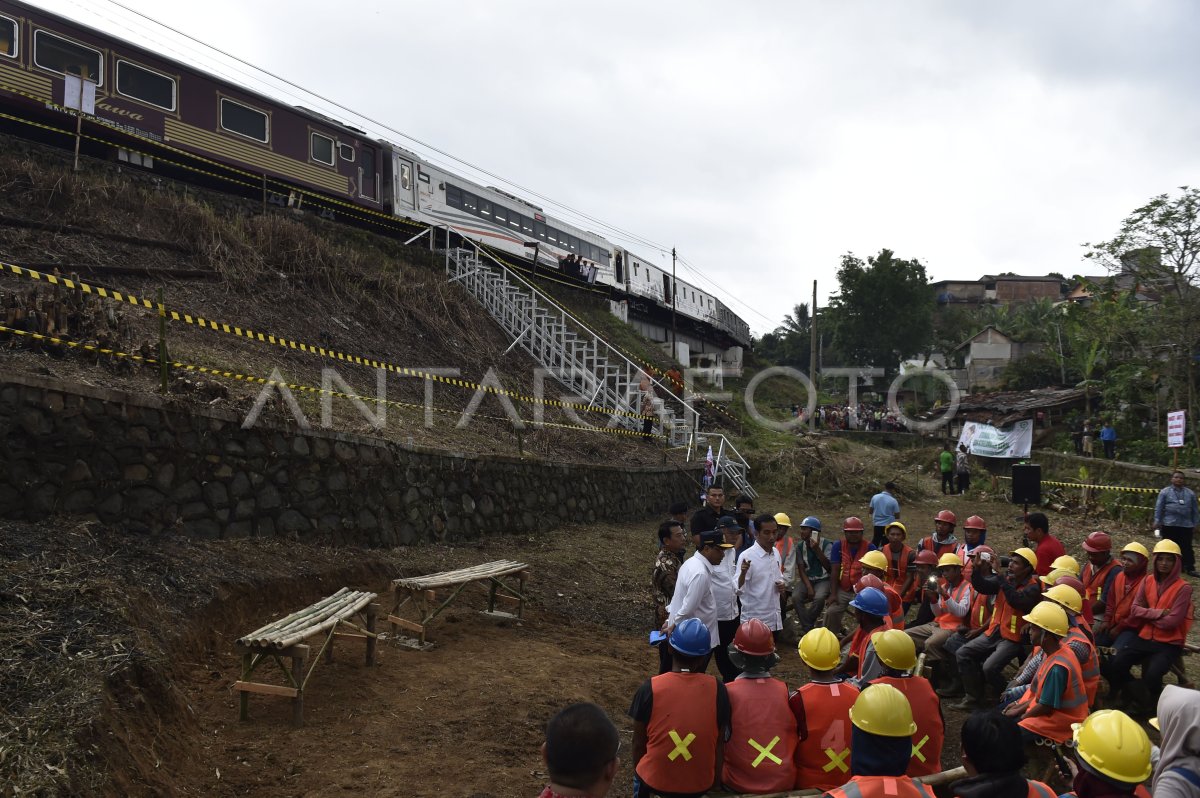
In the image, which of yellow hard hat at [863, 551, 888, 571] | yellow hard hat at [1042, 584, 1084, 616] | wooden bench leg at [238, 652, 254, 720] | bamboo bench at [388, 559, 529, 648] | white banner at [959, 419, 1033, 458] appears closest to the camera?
wooden bench leg at [238, 652, 254, 720]

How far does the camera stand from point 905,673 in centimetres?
400

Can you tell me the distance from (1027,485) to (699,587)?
29.8ft

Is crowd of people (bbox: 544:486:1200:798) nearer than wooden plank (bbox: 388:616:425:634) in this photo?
Yes

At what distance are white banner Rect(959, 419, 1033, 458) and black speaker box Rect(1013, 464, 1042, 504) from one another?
12.1 metres

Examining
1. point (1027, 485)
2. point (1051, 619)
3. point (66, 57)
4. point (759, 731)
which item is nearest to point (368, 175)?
point (66, 57)

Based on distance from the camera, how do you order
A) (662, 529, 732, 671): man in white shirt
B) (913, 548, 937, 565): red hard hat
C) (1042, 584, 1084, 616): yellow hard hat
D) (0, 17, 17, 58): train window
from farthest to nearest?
(0, 17, 17, 58): train window
(913, 548, 937, 565): red hard hat
(662, 529, 732, 671): man in white shirt
(1042, 584, 1084, 616): yellow hard hat

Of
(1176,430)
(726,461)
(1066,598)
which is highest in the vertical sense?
(1176,430)

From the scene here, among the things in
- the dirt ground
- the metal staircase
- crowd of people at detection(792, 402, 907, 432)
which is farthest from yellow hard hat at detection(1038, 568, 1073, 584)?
crowd of people at detection(792, 402, 907, 432)

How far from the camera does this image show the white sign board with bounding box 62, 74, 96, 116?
45.4 ft

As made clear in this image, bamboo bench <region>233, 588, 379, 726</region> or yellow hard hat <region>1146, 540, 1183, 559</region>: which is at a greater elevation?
yellow hard hat <region>1146, 540, 1183, 559</region>

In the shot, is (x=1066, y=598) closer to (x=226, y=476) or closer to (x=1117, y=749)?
(x=1117, y=749)

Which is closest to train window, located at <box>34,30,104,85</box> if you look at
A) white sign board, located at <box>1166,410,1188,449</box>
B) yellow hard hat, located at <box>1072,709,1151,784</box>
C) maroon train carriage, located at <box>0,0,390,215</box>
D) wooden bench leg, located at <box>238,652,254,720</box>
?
maroon train carriage, located at <box>0,0,390,215</box>

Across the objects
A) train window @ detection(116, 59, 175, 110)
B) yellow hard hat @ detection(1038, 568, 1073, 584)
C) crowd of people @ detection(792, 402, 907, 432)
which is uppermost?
train window @ detection(116, 59, 175, 110)

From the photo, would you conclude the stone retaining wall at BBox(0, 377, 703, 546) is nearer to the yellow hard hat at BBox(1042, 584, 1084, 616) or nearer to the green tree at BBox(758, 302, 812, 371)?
the yellow hard hat at BBox(1042, 584, 1084, 616)
